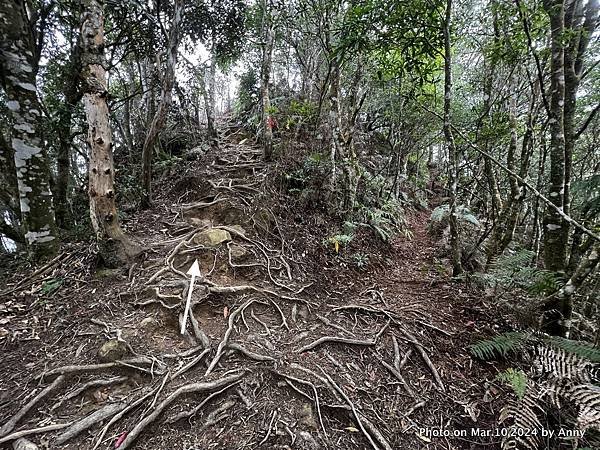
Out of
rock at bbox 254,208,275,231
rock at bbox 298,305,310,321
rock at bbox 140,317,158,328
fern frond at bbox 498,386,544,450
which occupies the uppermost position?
rock at bbox 254,208,275,231

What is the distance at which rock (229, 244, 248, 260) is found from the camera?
490 cm

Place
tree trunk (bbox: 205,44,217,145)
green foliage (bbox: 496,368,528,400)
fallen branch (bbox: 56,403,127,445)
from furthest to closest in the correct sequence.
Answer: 1. tree trunk (bbox: 205,44,217,145)
2. green foliage (bbox: 496,368,528,400)
3. fallen branch (bbox: 56,403,127,445)

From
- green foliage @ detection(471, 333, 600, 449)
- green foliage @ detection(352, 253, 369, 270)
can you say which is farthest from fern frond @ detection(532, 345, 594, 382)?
green foliage @ detection(352, 253, 369, 270)

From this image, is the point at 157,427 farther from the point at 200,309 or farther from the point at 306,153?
the point at 306,153

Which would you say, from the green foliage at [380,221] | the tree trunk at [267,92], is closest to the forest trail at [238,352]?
the green foliage at [380,221]

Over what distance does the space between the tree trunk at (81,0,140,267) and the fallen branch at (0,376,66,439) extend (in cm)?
179

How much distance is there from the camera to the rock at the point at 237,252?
4.90 m

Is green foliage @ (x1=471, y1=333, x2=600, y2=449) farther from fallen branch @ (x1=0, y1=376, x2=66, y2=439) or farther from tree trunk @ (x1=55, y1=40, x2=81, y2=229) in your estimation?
tree trunk @ (x1=55, y1=40, x2=81, y2=229)

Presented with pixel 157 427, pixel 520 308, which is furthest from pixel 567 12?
pixel 157 427

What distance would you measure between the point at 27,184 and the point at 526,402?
6.98 metres

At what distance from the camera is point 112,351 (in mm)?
A: 3004

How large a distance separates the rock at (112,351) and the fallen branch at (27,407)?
0.34 metres

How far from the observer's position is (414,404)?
3.10 metres

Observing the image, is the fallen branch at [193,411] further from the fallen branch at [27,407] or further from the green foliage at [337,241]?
the green foliage at [337,241]
